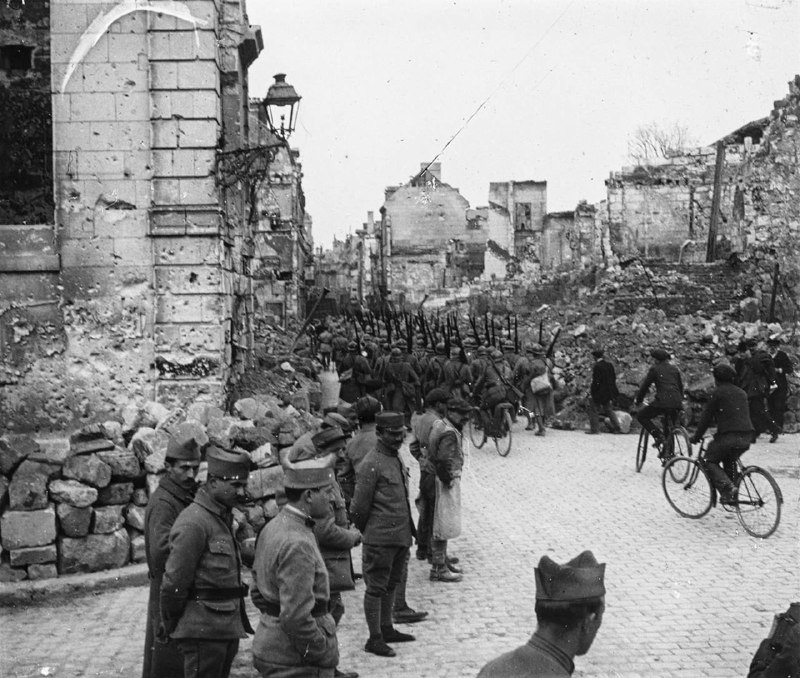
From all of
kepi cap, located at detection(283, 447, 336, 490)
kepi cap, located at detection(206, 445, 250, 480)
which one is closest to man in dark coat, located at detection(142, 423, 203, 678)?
kepi cap, located at detection(206, 445, 250, 480)

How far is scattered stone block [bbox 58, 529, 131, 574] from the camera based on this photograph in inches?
334

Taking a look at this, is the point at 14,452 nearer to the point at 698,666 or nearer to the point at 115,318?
the point at 115,318

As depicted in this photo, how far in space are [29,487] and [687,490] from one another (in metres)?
7.02

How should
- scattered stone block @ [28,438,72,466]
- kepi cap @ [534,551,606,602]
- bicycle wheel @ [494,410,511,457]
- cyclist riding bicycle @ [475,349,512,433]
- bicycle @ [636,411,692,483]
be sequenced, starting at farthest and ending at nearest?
cyclist riding bicycle @ [475,349,512,433] → bicycle wheel @ [494,410,511,457] → bicycle @ [636,411,692,483] → scattered stone block @ [28,438,72,466] → kepi cap @ [534,551,606,602]

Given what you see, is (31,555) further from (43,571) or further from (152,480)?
(152,480)

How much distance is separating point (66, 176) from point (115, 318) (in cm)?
182

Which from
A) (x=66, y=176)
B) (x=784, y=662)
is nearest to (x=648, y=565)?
(x=784, y=662)

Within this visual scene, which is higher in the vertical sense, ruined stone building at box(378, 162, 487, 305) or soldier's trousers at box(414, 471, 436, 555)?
ruined stone building at box(378, 162, 487, 305)

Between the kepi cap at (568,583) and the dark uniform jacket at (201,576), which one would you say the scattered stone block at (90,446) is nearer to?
the dark uniform jacket at (201,576)

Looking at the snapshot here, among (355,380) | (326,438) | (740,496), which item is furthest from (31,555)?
(355,380)

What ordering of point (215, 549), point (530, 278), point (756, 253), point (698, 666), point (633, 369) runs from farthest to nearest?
1. point (530, 278)
2. point (756, 253)
3. point (633, 369)
4. point (698, 666)
5. point (215, 549)

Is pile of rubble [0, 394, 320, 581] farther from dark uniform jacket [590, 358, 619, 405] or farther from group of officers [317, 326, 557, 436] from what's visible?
dark uniform jacket [590, 358, 619, 405]

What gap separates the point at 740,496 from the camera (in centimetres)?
1060

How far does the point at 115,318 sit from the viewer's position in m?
12.1
